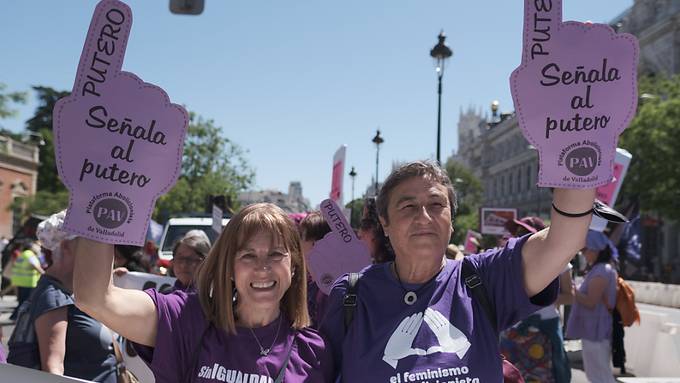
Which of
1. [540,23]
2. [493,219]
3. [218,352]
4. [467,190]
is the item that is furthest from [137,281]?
[467,190]

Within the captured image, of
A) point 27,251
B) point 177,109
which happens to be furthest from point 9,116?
point 177,109

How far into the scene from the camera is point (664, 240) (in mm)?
49688

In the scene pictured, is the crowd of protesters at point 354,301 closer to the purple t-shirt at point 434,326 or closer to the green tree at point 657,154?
the purple t-shirt at point 434,326

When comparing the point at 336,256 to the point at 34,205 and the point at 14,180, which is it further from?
the point at 14,180

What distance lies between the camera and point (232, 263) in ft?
7.93

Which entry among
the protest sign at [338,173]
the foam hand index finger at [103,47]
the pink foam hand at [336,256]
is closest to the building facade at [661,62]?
the protest sign at [338,173]

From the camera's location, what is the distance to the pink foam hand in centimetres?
409

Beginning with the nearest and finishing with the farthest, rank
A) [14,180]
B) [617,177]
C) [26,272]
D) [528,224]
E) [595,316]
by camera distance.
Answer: [528,224] → [617,177] → [595,316] → [26,272] → [14,180]

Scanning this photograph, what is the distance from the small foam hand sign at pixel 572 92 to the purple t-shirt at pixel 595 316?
181 inches

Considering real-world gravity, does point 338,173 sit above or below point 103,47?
above

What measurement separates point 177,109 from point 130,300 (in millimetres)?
649

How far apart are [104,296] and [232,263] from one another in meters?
0.47

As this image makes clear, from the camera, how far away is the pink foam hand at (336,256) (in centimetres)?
409

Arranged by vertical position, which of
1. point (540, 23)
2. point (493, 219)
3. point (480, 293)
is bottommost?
point (480, 293)
